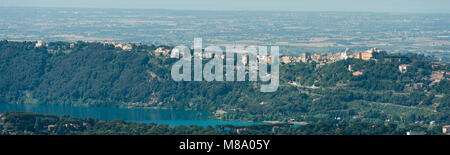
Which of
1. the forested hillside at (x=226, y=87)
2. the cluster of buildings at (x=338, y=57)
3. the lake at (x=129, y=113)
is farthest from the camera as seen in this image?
the cluster of buildings at (x=338, y=57)

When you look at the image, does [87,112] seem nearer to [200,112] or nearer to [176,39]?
[200,112]

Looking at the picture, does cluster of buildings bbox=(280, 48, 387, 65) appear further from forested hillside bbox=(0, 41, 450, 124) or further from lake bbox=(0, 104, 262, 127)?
lake bbox=(0, 104, 262, 127)

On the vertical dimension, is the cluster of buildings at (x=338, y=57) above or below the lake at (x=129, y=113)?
above

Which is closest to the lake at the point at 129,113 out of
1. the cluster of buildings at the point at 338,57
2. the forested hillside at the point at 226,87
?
the forested hillside at the point at 226,87

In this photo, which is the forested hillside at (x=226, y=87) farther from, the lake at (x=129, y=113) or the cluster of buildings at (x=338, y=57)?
the lake at (x=129, y=113)

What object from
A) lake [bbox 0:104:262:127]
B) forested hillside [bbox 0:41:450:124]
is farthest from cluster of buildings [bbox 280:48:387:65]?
lake [bbox 0:104:262:127]
